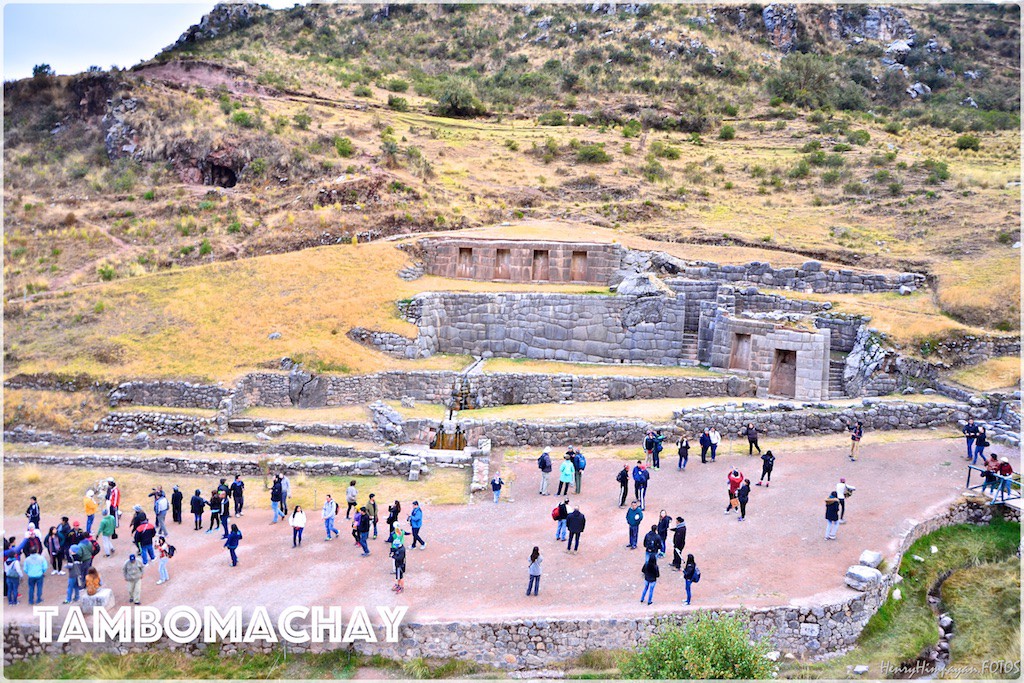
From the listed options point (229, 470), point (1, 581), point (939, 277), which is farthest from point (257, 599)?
point (939, 277)

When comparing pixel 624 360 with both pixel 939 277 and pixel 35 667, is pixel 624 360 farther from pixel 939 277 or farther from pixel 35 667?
pixel 35 667

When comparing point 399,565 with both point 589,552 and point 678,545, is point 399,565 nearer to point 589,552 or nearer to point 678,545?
point 589,552

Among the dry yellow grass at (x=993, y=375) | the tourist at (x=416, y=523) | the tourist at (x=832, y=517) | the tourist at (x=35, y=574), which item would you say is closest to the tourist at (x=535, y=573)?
the tourist at (x=416, y=523)

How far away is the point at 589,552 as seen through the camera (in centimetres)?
1628

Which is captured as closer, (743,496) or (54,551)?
(54,551)

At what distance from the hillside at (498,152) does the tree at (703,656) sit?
18133 millimetres

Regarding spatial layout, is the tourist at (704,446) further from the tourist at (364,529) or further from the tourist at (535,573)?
the tourist at (364,529)

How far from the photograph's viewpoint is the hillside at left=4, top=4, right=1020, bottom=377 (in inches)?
1438

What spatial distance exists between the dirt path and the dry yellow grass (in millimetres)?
4939

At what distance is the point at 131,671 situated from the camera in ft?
43.6

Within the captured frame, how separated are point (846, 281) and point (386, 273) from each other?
18313 millimetres

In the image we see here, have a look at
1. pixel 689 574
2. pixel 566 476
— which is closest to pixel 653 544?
pixel 689 574

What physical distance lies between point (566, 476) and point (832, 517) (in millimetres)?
5801

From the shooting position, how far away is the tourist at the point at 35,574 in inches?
573
